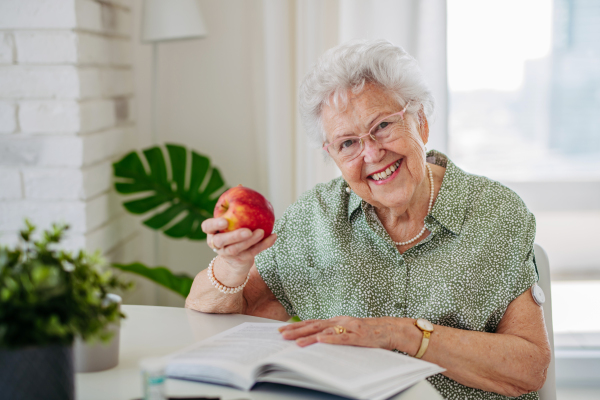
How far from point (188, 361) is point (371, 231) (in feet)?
2.08

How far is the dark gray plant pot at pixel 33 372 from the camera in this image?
1.94 ft

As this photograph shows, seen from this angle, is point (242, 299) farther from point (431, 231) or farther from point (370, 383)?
point (370, 383)

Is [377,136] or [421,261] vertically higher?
[377,136]

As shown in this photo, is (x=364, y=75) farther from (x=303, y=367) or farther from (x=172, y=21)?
(x=172, y=21)

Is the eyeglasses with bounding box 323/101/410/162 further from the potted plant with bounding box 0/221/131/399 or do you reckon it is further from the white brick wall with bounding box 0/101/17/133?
the white brick wall with bounding box 0/101/17/133

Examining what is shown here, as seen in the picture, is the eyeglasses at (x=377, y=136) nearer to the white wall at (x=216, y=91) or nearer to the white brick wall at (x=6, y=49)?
the white wall at (x=216, y=91)

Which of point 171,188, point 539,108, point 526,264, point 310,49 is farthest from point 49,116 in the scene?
point 539,108

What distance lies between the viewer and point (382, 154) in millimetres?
1267

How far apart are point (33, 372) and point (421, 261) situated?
88cm

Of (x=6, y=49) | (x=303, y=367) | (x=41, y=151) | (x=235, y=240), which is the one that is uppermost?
(x=6, y=49)

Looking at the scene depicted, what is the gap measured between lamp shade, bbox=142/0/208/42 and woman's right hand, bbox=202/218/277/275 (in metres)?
1.25

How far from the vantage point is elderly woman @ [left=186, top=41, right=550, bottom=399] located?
3.58 ft

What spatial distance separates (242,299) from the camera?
4.30 ft

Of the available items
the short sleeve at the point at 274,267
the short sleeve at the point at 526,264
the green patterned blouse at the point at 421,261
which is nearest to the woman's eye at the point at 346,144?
the green patterned blouse at the point at 421,261
